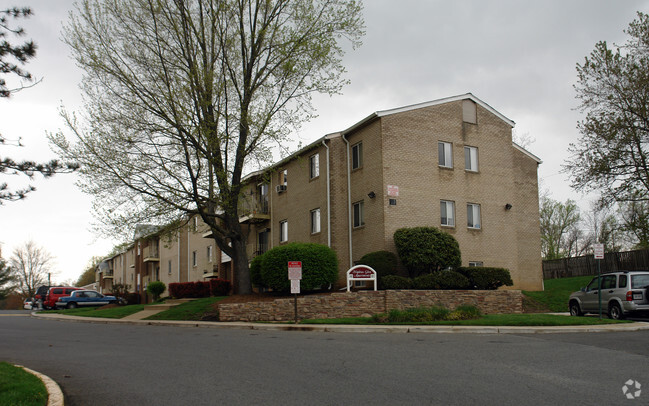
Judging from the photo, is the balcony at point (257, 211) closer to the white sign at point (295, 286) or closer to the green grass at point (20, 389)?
the white sign at point (295, 286)

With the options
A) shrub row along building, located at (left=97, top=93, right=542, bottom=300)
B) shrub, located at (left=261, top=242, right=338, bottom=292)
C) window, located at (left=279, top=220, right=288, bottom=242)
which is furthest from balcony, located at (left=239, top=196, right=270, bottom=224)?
shrub, located at (left=261, top=242, right=338, bottom=292)

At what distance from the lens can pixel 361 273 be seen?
21.6 m

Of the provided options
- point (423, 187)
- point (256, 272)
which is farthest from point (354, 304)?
point (256, 272)

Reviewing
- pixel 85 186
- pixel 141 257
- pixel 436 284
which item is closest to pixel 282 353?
pixel 436 284

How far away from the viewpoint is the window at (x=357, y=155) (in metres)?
26.6

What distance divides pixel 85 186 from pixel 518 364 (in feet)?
60.1

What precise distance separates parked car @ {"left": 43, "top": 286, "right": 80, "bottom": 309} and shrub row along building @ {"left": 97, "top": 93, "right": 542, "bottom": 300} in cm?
1788

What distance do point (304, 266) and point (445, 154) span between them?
28.2 ft

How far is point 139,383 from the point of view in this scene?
8.42 metres

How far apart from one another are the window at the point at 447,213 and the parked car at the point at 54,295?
2980 centimetres

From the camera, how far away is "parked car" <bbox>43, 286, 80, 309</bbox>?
41.8 metres

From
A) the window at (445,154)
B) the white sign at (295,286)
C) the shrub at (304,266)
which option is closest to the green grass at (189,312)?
the shrub at (304,266)

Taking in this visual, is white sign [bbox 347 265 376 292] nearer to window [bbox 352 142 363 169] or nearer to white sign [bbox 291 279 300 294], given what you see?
white sign [bbox 291 279 300 294]

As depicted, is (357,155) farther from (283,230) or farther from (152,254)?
(152,254)
